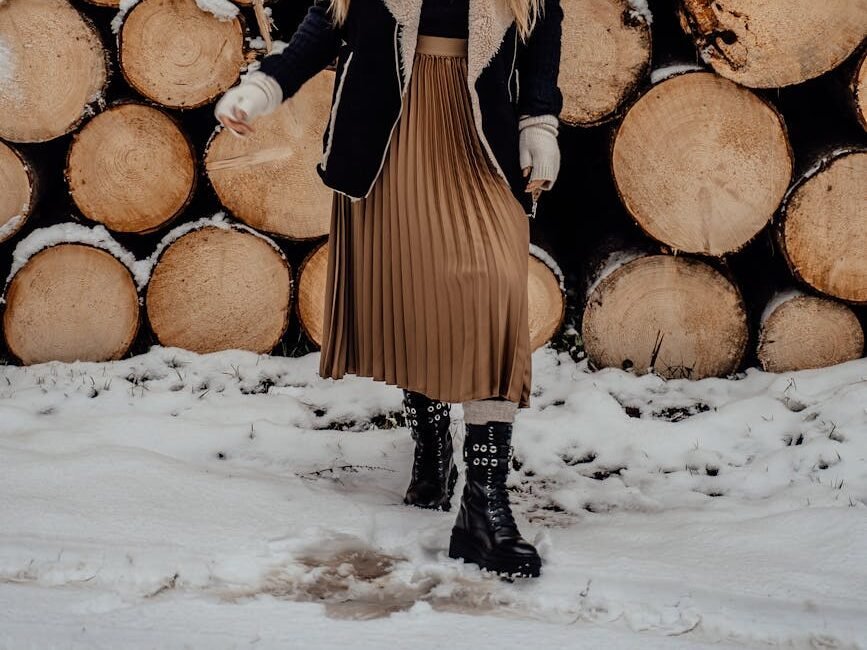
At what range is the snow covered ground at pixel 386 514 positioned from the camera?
5.90 feet

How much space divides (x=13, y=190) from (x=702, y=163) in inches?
89.3

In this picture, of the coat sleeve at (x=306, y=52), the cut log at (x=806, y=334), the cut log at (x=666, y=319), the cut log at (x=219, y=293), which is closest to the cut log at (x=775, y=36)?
the cut log at (x=666, y=319)

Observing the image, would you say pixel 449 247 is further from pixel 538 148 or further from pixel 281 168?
pixel 281 168

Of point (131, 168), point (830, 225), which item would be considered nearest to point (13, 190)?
point (131, 168)

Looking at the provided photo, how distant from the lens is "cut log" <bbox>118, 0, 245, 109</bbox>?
9.66ft

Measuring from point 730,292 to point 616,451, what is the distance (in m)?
0.77

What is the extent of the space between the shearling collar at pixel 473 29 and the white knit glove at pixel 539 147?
0.59ft

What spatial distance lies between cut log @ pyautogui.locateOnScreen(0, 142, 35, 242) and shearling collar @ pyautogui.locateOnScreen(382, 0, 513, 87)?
1.69 metres

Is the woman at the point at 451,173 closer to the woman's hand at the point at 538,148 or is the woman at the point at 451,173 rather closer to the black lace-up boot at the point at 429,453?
the woman's hand at the point at 538,148

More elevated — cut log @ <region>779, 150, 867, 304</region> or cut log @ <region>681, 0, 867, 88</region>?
cut log @ <region>681, 0, 867, 88</region>

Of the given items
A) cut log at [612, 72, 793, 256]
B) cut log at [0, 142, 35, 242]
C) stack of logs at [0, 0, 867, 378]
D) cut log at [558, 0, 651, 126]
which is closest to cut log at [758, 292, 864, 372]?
stack of logs at [0, 0, 867, 378]

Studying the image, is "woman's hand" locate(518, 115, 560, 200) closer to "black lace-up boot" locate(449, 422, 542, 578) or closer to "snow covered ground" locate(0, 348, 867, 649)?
"black lace-up boot" locate(449, 422, 542, 578)

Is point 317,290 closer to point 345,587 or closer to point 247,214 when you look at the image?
point 247,214

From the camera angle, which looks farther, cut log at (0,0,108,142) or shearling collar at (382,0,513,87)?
cut log at (0,0,108,142)
